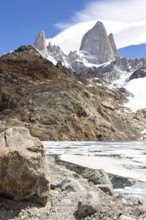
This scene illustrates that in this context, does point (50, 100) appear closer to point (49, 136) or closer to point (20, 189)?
point (49, 136)

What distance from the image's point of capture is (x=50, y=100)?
3593 inches

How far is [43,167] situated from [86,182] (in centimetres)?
570

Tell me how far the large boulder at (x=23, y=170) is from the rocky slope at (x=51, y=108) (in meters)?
62.6

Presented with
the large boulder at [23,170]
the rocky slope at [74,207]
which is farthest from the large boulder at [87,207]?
the large boulder at [23,170]

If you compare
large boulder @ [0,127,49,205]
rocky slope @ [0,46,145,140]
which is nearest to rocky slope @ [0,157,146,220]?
large boulder @ [0,127,49,205]

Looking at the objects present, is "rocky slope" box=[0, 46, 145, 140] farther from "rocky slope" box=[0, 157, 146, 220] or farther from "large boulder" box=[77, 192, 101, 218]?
"large boulder" box=[77, 192, 101, 218]

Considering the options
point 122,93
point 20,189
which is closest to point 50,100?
point 20,189

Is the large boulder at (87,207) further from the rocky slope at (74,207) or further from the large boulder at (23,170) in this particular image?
the large boulder at (23,170)

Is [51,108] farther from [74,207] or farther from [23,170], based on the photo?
[23,170]

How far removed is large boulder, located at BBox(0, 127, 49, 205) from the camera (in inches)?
617

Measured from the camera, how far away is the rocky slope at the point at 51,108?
275ft

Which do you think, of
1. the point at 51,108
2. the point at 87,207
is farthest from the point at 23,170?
the point at 51,108

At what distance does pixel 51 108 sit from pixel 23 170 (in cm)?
7321

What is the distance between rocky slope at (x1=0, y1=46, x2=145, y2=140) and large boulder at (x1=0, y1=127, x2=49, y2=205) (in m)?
62.6
